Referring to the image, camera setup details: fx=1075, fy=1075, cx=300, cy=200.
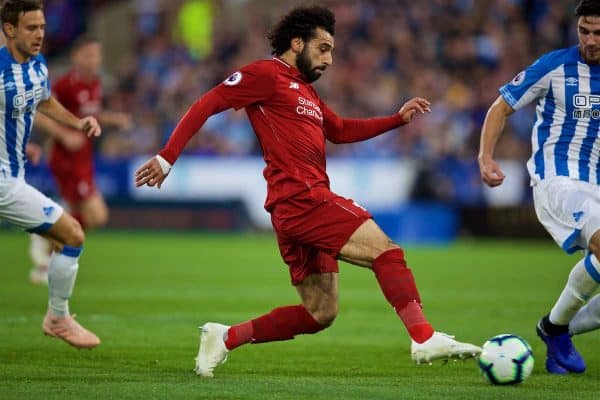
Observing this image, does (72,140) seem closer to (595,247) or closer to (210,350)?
(210,350)

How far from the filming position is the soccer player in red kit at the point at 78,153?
13.0 metres

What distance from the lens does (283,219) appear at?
6.61 meters

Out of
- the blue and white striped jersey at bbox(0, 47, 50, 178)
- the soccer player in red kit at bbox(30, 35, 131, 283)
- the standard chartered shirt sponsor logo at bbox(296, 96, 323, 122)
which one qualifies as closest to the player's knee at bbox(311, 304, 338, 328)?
the standard chartered shirt sponsor logo at bbox(296, 96, 323, 122)

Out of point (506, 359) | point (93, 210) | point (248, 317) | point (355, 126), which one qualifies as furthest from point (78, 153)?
point (506, 359)

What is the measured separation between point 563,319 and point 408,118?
5.58ft

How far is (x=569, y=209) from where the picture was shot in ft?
21.9

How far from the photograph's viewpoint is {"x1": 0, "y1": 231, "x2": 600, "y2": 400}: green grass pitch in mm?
6324

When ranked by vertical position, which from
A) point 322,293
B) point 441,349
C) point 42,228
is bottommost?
point 441,349

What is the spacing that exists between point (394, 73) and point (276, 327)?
1799 centimetres

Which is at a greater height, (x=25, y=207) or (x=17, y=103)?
(x=17, y=103)

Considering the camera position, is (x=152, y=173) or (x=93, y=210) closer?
(x=152, y=173)

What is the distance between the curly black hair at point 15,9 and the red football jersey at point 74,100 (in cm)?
562

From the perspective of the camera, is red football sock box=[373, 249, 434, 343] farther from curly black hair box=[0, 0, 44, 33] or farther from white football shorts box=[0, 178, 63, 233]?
curly black hair box=[0, 0, 44, 33]

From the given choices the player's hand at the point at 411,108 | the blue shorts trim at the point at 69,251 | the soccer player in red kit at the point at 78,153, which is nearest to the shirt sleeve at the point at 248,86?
the player's hand at the point at 411,108
